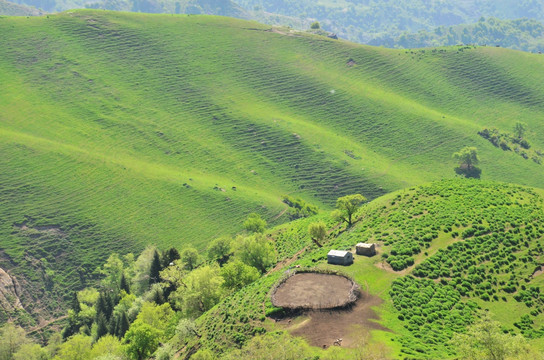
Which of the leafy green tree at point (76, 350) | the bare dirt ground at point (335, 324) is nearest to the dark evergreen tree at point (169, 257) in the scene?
the leafy green tree at point (76, 350)

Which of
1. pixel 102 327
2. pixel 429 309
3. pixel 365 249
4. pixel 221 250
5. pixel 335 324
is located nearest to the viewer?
pixel 335 324

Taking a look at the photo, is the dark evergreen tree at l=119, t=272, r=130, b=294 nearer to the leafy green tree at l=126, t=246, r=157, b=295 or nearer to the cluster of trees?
the cluster of trees

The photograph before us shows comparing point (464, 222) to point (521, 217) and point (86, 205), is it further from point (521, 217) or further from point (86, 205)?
point (86, 205)

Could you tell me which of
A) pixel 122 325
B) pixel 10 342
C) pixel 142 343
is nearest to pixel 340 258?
pixel 142 343

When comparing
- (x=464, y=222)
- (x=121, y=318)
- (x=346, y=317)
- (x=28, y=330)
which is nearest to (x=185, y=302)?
(x=121, y=318)

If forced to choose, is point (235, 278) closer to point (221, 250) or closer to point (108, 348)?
point (108, 348)

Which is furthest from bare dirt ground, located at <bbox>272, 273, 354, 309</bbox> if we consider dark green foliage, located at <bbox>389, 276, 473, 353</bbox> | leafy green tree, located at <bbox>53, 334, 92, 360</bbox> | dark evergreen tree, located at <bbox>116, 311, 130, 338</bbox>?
dark evergreen tree, located at <bbox>116, 311, 130, 338</bbox>
